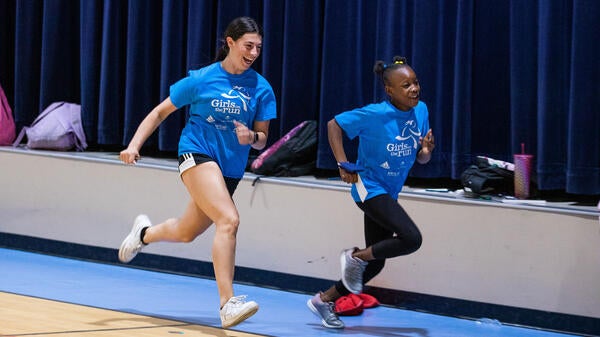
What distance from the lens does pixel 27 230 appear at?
7.28m

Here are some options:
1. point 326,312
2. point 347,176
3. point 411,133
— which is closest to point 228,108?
point 347,176

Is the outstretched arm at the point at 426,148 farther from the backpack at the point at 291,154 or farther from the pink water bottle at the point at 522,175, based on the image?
the backpack at the point at 291,154

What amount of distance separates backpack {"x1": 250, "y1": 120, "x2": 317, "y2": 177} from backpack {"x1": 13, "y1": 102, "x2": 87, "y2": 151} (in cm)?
151

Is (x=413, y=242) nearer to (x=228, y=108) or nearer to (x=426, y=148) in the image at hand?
(x=426, y=148)

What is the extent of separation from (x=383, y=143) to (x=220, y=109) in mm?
836

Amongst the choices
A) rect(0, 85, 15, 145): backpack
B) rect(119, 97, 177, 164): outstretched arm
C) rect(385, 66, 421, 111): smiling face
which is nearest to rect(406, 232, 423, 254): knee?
rect(385, 66, 421, 111): smiling face

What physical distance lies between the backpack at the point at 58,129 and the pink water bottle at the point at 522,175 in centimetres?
316

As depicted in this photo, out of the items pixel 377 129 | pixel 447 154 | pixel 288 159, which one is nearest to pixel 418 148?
pixel 377 129

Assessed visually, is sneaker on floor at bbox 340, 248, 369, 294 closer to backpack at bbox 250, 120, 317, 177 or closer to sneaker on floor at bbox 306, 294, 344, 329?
sneaker on floor at bbox 306, 294, 344, 329

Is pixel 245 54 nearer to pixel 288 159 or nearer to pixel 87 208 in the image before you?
pixel 288 159

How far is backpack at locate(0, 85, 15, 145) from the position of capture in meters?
7.45

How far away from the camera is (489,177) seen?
5766 millimetres

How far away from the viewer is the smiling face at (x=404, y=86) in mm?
5211

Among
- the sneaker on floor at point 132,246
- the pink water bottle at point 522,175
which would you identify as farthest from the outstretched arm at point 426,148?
the sneaker on floor at point 132,246
